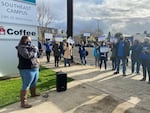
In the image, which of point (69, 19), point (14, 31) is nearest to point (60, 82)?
point (14, 31)

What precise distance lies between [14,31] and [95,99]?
5699 mm

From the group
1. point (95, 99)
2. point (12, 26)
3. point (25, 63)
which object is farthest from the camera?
point (12, 26)

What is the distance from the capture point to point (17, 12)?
12680mm

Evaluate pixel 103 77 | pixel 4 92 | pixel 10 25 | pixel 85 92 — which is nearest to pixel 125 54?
pixel 103 77

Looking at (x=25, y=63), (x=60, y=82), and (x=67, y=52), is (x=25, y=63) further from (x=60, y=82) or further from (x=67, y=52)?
(x=67, y=52)

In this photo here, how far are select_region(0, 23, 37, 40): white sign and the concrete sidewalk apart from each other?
11.3 feet

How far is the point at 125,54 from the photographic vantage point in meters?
13.2

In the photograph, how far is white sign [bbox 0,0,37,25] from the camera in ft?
39.5

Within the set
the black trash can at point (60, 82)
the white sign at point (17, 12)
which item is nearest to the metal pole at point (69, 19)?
the white sign at point (17, 12)

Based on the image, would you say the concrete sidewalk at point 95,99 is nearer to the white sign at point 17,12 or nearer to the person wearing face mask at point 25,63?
the person wearing face mask at point 25,63

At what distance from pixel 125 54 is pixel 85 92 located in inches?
174

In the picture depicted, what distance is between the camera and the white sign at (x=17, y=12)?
39.5ft

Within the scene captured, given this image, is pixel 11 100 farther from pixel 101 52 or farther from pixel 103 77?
pixel 101 52

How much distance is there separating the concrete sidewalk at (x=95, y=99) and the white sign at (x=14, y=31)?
11.3ft
